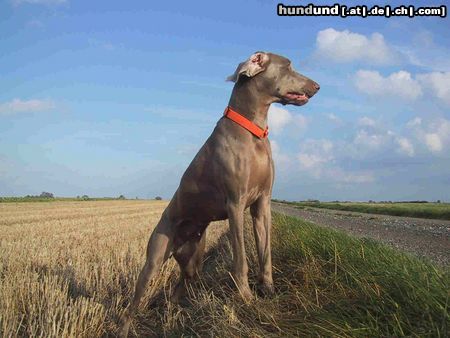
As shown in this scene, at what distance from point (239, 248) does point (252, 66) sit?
5.66 feet

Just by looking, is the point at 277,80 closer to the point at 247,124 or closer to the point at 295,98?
the point at 295,98

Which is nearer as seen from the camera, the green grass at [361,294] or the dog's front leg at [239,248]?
the green grass at [361,294]

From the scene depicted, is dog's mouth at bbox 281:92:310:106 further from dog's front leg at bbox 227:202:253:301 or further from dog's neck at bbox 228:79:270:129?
dog's front leg at bbox 227:202:253:301

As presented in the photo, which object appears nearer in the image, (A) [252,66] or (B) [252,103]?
(A) [252,66]

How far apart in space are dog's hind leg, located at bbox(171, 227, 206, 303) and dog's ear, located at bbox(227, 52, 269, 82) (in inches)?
74.8

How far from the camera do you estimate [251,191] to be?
4461mm

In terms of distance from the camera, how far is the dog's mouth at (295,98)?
454 centimetres

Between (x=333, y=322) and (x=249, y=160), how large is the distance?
1.73m

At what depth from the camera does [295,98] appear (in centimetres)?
455

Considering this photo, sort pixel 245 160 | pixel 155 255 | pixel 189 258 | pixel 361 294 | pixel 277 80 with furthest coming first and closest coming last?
pixel 189 258 < pixel 155 255 < pixel 277 80 < pixel 245 160 < pixel 361 294

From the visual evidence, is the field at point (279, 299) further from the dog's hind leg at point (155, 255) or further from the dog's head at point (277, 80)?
the dog's head at point (277, 80)

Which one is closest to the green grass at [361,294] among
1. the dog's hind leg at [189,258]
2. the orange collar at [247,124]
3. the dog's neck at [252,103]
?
the dog's hind leg at [189,258]

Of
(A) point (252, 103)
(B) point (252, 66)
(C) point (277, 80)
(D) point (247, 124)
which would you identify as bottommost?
(D) point (247, 124)

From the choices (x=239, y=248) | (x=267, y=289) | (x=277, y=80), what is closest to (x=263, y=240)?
(x=239, y=248)
